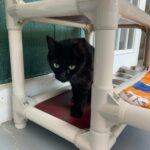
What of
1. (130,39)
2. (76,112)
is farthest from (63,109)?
(130,39)

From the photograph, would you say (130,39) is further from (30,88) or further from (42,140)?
(42,140)

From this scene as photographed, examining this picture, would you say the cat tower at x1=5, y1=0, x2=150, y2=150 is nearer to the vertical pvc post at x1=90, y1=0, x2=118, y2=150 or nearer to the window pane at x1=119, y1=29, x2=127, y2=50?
the vertical pvc post at x1=90, y1=0, x2=118, y2=150

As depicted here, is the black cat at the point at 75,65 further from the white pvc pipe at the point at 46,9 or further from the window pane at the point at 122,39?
the window pane at the point at 122,39

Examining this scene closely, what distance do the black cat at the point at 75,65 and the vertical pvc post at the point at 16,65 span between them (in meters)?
0.11

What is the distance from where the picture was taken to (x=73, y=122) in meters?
0.59

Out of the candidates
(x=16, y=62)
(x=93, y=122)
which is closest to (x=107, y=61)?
(x=93, y=122)

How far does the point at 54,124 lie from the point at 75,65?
22cm

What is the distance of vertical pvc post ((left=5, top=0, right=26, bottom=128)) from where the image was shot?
62 cm

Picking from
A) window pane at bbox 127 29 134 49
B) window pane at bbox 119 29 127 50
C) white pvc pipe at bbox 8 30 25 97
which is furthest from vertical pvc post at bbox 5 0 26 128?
window pane at bbox 127 29 134 49

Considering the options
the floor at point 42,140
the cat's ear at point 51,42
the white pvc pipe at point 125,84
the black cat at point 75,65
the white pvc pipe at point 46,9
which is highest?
the white pvc pipe at point 46,9

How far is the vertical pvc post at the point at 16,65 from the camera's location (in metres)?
0.62

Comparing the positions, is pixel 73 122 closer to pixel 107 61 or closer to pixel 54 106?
pixel 54 106

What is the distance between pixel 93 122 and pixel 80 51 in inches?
11.5

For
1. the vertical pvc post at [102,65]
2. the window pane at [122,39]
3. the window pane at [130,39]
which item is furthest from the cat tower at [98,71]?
the window pane at [130,39]
